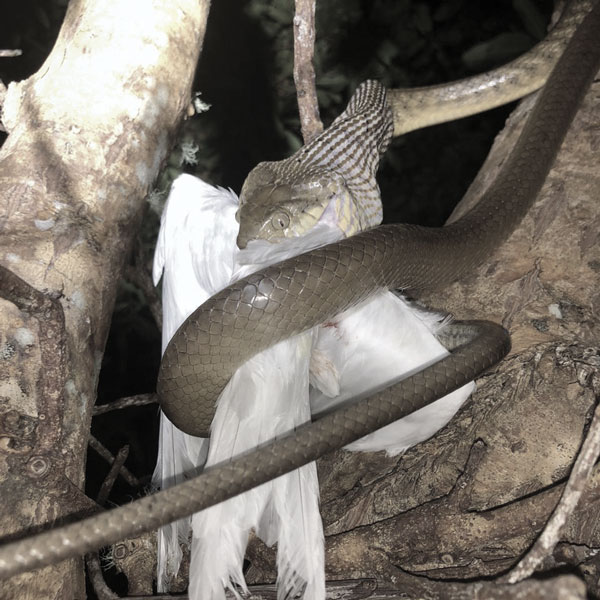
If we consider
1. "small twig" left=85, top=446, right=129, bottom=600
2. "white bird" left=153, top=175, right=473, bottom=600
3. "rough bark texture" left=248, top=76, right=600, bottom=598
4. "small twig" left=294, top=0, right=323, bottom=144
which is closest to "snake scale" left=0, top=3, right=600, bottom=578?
"white bird" left=153, top=175, right=473, bottom=600

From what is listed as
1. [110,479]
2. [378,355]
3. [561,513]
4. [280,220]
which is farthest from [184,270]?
[561,513]

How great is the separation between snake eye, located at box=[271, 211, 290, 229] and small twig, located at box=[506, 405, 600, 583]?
0.90m

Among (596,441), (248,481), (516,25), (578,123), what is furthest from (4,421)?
(516,25)

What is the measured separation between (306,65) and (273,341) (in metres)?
1.23

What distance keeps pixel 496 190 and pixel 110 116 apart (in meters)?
1.28

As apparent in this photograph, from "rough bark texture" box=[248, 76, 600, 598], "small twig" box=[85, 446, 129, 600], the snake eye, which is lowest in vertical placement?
"small twig" box=[85, 446, 129, 600]

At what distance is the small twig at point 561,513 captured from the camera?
3.87ft

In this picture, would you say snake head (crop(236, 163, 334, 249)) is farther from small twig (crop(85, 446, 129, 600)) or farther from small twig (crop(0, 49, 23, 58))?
small twig (crop(85, 446, 129, 600))

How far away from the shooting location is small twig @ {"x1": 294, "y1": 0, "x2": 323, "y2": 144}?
209 cm

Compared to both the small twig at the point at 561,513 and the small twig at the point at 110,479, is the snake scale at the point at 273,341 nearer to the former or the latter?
the small twig at the point at 561,513

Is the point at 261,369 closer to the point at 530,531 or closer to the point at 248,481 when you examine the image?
the point at 248,481

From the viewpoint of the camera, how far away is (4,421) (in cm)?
126

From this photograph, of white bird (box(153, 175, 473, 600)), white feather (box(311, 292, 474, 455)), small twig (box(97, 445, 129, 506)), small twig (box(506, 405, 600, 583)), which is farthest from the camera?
small twig (box(97, 445, 129, 506))

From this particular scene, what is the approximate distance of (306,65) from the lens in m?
2.19
